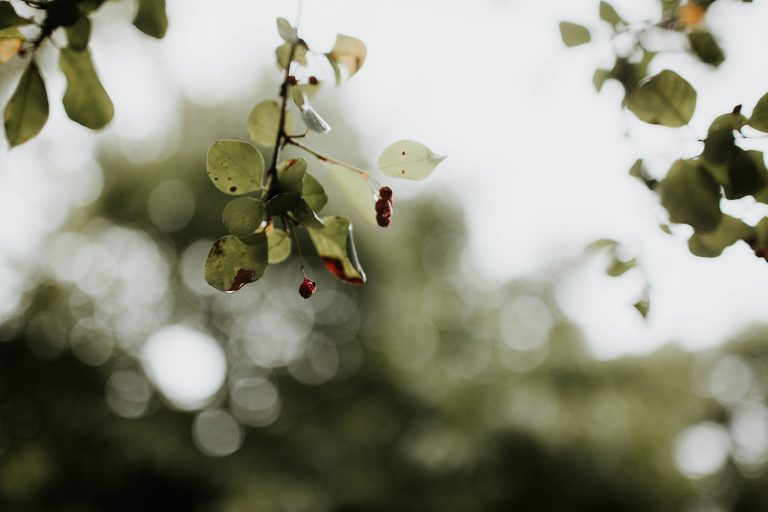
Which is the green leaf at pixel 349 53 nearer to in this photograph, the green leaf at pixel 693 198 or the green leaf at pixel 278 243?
the green leaf at pixel 278 243

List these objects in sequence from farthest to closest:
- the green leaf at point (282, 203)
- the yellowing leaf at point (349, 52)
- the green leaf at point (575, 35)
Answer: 1. the green leaf at point (575, 35)
2. the yellowing leaf at point (349, 52)
3. the green leaf at point (282, 203)

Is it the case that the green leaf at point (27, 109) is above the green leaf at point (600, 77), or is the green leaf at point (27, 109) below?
below

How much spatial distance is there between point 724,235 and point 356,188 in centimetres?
36

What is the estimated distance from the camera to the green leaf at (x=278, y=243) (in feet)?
1.90

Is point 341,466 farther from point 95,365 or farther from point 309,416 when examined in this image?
point 95,365

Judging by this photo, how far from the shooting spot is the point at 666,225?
25.2 inches

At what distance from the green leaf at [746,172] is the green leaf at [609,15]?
0.26 metres

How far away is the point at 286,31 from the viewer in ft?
1.62

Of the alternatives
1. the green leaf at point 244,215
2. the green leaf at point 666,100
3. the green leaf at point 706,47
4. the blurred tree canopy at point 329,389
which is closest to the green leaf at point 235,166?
the green leaf at point 244,215

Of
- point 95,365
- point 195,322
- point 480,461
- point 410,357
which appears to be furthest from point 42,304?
point 480,461

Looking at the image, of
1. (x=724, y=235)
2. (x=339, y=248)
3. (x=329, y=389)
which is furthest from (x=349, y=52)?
(x=329, y=389)

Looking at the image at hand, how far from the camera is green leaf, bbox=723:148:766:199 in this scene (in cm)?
49

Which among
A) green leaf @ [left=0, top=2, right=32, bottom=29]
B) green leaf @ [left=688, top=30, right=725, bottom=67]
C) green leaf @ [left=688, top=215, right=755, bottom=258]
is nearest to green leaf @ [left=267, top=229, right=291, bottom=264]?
green leaf @ [left=0, top=2, right=32, bottom=29]

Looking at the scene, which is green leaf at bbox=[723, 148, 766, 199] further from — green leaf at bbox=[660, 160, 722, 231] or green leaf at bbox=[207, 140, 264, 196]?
green leaf at bbox=[207, 140, 264, 196]
